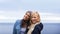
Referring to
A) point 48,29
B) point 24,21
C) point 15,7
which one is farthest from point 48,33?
point 24,21

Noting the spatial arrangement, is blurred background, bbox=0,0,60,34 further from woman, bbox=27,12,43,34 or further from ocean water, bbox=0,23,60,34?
woman, bbox=27,12,43,34

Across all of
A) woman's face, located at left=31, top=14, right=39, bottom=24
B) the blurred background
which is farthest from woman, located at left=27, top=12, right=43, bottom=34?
the blurred background

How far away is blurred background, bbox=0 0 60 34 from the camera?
280cm

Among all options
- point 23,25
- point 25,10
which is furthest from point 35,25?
point 25,10

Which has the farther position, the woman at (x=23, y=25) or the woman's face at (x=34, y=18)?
the woman at (x=23, y=25)

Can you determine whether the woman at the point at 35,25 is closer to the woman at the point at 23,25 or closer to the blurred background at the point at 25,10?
the woman at the point at 23,25

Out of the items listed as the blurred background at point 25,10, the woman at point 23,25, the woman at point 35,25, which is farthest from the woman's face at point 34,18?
the blurred background at point 25,10

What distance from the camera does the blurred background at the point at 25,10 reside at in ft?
9.20

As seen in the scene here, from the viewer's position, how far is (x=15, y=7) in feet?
9.20

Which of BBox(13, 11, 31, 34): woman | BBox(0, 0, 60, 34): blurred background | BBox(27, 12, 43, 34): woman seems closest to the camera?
BBox(27, 12, 43, 34): woman

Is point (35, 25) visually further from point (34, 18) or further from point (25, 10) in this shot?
point (25, 10)

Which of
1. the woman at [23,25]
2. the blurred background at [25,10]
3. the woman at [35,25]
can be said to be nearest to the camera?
the woman at [35,25]

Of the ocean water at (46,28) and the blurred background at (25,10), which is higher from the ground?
the blurred background at (25,10)

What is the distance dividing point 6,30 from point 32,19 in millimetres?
1274
